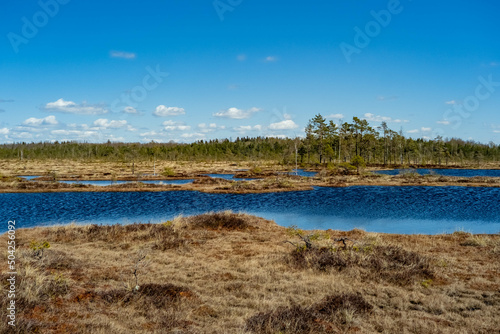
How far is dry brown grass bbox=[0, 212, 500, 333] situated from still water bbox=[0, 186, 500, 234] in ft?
32.6

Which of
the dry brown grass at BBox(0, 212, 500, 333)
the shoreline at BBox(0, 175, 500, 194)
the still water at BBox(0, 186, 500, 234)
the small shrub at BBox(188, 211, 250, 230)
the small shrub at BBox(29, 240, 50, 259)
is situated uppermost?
the small shrub at BBox(29, 240, 50, 259)

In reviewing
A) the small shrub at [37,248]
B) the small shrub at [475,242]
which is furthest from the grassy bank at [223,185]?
the small shrub at [37,248]

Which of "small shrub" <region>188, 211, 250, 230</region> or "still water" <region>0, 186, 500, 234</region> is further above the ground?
"small shrub" <region>188, 211, 250, 230</region>

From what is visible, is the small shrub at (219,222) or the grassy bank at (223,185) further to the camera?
the grassy bank at (223,185)

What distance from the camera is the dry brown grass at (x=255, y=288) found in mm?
8227

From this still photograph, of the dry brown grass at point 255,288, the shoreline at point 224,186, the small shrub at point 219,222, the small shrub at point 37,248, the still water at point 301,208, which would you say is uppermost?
the small shrub at point 37,248

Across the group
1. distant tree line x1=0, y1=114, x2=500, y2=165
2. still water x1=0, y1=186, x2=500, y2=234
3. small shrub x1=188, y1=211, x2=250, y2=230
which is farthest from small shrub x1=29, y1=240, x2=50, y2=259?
distant tree line x1=0, y1=114, x2=500, y2=165

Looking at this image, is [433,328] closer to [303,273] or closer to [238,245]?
[303,273]

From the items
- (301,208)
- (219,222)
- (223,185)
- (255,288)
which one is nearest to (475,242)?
(255,288)

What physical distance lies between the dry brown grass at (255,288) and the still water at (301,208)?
391 inches

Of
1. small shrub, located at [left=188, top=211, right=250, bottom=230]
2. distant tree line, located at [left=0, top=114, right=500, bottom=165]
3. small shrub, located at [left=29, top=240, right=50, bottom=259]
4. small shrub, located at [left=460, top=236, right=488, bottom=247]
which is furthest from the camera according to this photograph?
distant tree line, located at [left=0, top=114, right=500, bottom=165]

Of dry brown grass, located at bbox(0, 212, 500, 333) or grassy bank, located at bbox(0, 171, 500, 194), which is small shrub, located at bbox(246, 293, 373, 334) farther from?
grassy bank, located at bbox(0, 171, 500, 194)

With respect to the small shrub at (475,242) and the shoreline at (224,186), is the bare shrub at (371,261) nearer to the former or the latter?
the small shrub at (475,242)

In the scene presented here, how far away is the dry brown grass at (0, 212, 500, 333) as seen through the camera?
8227 mm
